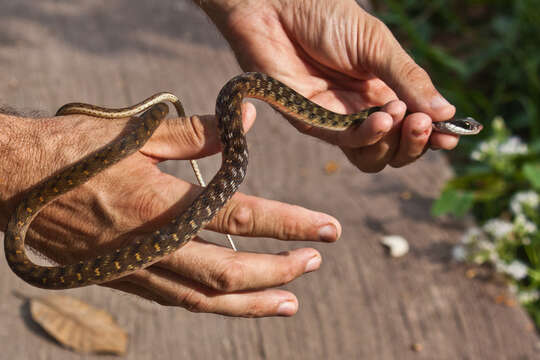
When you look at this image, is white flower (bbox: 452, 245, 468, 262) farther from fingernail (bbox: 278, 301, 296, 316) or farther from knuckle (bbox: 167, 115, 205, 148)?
knuckle (bbox: 167, 115, 205, 148)

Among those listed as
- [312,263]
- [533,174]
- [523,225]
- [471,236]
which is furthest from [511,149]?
[312,263]

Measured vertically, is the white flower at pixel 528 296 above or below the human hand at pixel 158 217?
below

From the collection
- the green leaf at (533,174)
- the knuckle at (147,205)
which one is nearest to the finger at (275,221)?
the knuckle at (147,205)

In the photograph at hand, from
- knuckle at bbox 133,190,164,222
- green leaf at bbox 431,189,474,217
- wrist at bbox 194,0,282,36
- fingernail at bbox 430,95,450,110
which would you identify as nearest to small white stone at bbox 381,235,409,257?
green leaf at bbox 431,189,474,217

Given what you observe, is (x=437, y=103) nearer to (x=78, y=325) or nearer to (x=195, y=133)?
(x=195, y=133)

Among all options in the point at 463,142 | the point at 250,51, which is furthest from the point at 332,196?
the point at 463,142

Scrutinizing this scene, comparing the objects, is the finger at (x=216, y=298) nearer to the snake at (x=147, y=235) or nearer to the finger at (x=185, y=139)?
the snake at (x=147, y=235)
